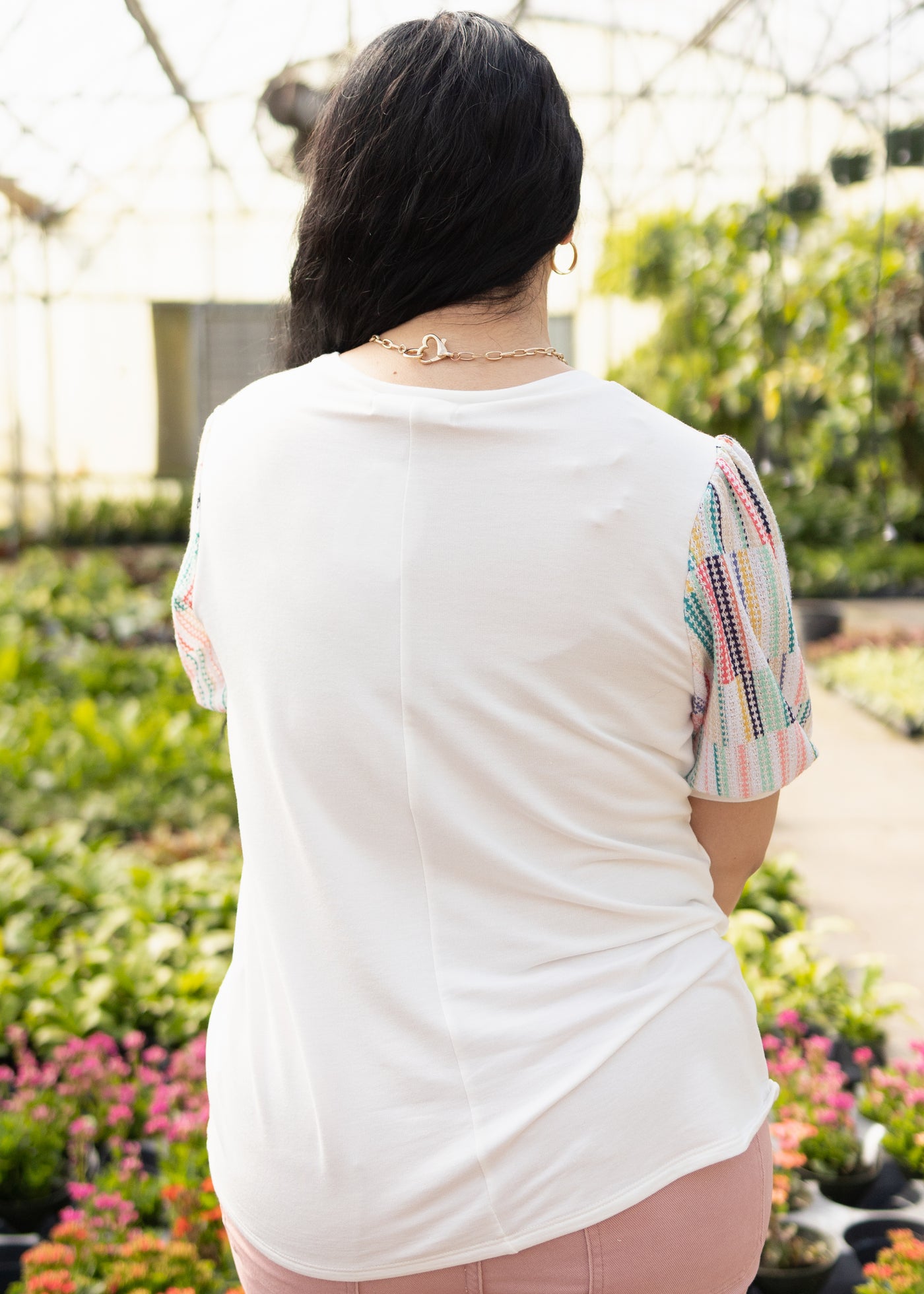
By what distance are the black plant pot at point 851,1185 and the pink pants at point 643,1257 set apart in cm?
126

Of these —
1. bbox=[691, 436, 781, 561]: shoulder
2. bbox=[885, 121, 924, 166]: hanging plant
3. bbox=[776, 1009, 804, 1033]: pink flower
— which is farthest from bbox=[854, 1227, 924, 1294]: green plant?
bbox=[885, 121, 924, 166]: hanging plant

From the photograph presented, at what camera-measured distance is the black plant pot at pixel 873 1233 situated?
6.22ft

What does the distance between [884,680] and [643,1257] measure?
19.1 ft

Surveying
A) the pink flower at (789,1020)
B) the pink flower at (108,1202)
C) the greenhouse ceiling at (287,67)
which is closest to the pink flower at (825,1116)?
the pink flower at (789,1020)

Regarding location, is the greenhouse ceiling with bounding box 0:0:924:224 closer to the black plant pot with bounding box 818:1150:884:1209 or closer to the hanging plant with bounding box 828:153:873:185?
the hanging plant with bounding box 828:153:873:185

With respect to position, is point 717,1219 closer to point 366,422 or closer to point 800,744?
point 800,744

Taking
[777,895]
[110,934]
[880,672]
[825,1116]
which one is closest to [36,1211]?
[110,934]

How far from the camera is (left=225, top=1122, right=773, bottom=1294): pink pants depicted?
82 cm

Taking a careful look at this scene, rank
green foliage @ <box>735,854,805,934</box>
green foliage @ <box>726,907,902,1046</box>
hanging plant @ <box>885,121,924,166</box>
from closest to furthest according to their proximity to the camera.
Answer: green foliage @ <box>726,907,902,1046</box>
green foliage @ <box>735,854,805,934</box>
hanging plant @ <box>885,121,924,166</box>

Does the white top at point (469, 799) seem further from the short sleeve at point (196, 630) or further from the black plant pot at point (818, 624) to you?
the black plant pot at point (818, 624)

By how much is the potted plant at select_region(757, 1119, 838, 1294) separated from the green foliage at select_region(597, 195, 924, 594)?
15.7ft

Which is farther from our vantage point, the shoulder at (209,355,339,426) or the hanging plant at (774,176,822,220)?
the hanging plant at (774,176,822,220)

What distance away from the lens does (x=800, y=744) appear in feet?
3.10

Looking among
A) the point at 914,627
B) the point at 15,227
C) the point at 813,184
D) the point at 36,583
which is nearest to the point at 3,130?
the point at 15,227
